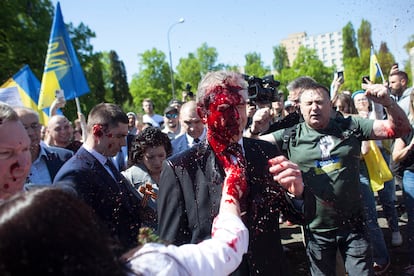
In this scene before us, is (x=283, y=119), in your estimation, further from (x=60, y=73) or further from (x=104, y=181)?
(x=60, y=73)

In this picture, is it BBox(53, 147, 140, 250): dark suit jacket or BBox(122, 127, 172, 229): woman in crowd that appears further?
BBox(122, 127, 172, 229): woman in crowd

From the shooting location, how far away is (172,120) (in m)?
6.87

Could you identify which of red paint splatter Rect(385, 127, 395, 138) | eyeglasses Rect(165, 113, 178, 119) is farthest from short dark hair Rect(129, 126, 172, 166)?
eyeglasses Rect(165, 113, 178, 119)

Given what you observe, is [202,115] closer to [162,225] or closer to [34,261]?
[162,225]

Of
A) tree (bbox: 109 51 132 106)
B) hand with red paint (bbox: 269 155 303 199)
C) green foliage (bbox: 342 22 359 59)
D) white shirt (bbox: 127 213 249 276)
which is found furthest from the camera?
green foliage (bbox: 342 22 359 59)

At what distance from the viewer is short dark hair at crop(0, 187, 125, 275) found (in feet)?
3.16

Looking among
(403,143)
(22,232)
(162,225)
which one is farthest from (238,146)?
(403,143)

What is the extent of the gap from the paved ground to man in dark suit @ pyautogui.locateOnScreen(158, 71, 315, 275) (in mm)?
2908

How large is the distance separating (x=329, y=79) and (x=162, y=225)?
51860mm

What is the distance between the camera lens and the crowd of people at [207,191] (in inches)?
41.6

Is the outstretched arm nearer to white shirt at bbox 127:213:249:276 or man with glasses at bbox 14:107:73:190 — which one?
white shirt at bbox 127:213:249:276

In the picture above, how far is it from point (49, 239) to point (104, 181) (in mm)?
1831

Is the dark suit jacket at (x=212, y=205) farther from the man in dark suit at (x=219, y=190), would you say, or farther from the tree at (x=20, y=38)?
the tree at (x=20, y=38)

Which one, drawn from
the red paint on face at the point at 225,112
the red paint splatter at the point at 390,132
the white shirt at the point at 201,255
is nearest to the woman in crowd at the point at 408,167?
the red paint splatter at the point at 390,132
